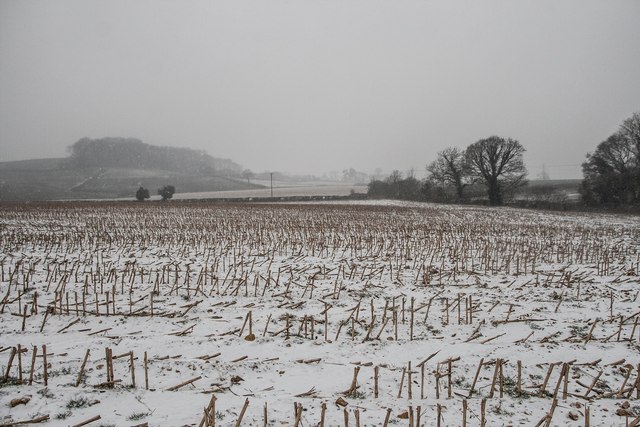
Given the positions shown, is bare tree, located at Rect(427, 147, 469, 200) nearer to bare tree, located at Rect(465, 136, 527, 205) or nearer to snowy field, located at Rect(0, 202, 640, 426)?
bare tree, located at Rect(465, 136, 527, 205)

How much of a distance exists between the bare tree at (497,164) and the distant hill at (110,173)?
7421 cm

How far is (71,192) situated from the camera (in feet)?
296

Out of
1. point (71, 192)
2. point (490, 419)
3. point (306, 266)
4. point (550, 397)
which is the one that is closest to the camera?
point (490, 419)

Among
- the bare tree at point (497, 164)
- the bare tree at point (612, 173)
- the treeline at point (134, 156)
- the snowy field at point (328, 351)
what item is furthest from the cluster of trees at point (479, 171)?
the treeline at point (134, 156)

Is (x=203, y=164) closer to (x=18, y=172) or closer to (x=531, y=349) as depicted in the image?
(x=18, y=172)

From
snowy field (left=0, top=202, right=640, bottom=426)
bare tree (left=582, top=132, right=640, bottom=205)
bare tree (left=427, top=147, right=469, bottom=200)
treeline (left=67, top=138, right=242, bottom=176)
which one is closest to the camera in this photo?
snowy field (left=0, top=202, right=640, bottom=426)

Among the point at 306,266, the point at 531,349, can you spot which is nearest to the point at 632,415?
the point at 531,349

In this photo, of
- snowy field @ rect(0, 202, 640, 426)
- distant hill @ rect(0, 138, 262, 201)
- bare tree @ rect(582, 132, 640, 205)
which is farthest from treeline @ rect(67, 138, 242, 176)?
snowy field @ rect(0, 202, 640, 426)

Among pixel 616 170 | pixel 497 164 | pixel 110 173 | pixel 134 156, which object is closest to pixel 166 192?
pixel 497 164

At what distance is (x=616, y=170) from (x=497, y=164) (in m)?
13.4

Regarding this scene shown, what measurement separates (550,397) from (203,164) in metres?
165

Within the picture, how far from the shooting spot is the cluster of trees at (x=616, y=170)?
129 feet

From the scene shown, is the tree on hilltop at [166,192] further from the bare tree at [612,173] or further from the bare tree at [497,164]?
the bare tree at [612,173]

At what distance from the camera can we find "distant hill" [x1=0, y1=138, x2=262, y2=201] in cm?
8962
